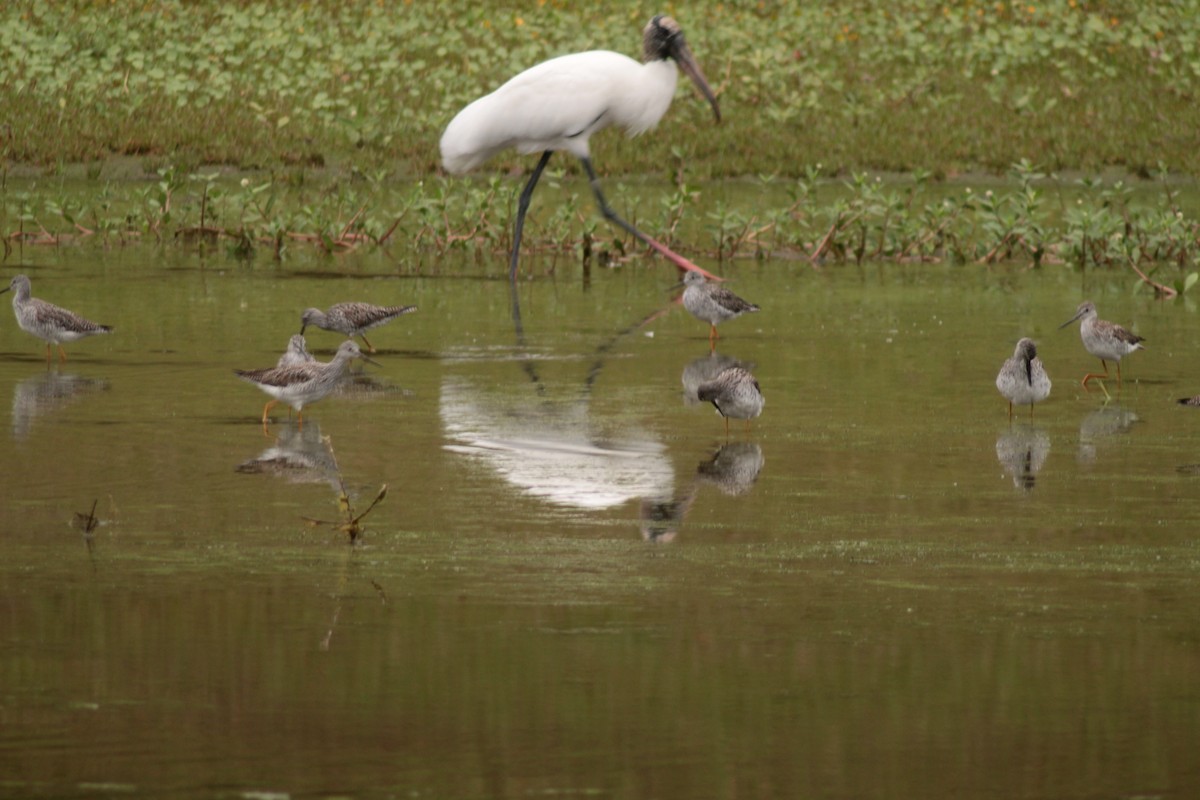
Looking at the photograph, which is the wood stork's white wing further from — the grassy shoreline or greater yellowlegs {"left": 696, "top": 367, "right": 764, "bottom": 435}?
the grassy shoreline

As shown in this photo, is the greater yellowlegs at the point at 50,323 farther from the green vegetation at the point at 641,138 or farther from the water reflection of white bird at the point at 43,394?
the green vegetation at the point at 641,138

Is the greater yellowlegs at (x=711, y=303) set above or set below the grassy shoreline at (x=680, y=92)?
below

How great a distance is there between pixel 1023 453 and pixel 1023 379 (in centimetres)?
97

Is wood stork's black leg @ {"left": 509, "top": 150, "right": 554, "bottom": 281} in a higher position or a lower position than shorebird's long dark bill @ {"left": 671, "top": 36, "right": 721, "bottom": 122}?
lower

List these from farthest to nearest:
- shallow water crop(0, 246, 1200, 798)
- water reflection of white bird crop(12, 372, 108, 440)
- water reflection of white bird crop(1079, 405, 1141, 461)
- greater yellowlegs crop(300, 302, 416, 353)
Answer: greater yellowlegs crop(300, 302, 416, 353) < water reflection of white bird crop(12, 372, 108, 440) < water reflection of white bird crop(1079, 405, 1141, 461) < shallow water crop(0, 246, 1200, 798)

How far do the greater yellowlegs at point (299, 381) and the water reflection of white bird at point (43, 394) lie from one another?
906 mm

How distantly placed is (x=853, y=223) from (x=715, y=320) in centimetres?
579

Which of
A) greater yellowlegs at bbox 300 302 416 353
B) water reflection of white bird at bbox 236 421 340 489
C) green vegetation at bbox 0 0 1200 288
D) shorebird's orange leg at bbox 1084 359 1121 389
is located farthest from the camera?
green vegetation at bbox 0 0 1200 288

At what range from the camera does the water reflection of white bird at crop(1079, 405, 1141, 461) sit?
919 cm

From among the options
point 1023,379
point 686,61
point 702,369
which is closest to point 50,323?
point 702,369

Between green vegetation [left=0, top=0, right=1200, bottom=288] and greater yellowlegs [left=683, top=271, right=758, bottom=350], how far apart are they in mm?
4820

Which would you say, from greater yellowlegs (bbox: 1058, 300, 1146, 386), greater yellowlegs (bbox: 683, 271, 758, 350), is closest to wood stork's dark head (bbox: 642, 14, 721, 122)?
greater yellowlegs (bbox: 683, 271, 758, 350)

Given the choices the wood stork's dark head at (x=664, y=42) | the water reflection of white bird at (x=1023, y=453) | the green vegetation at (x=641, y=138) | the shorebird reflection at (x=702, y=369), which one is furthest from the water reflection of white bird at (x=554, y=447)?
the green vegetation at (x=641, y=138)

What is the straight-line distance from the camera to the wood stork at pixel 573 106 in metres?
16.4
